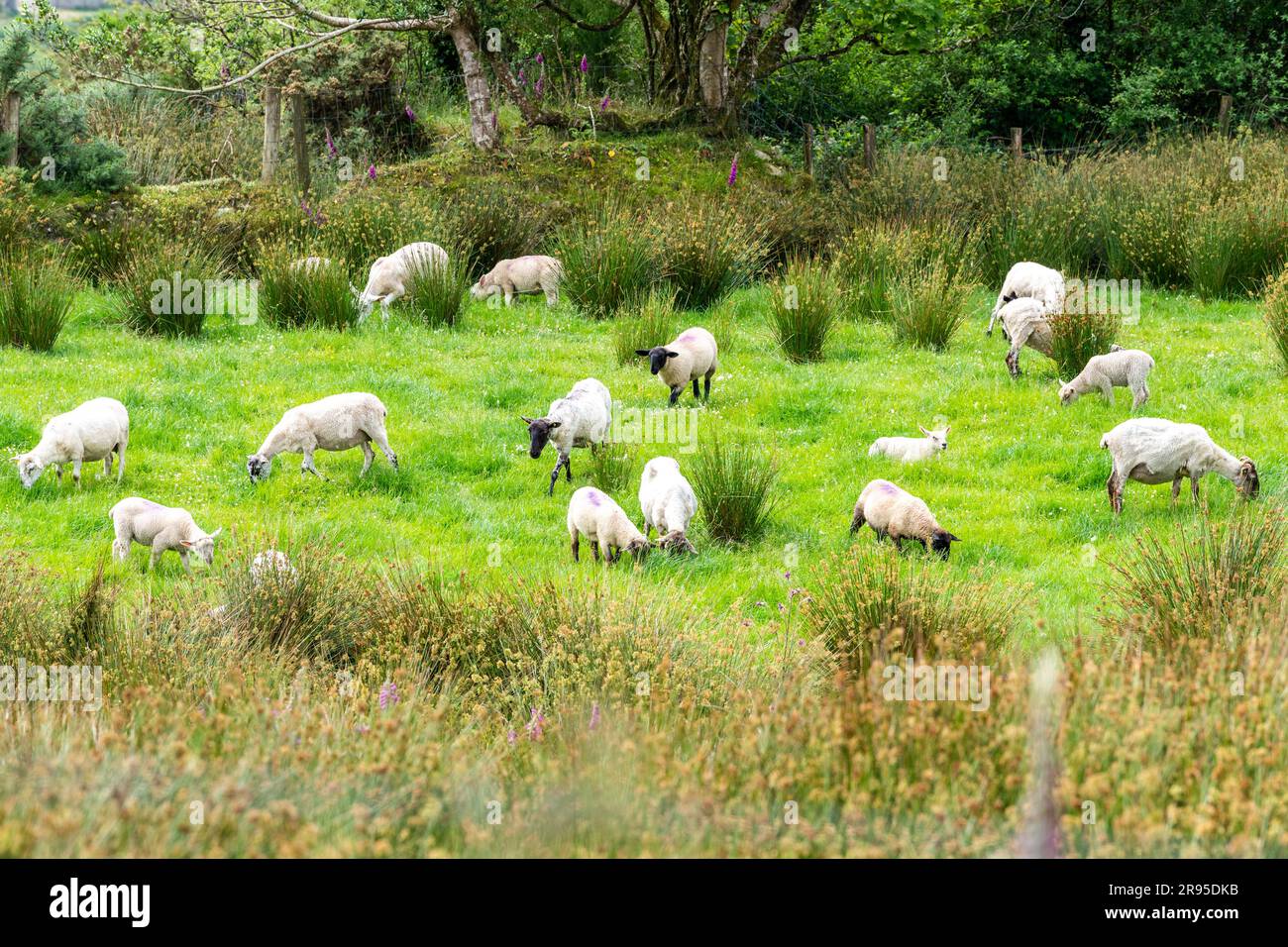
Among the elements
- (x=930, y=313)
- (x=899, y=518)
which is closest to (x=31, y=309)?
(x=899, y=518)

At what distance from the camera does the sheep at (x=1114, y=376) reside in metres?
10.5

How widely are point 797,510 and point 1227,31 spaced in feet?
67.5

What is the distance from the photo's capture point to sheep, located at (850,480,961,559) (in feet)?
25.9

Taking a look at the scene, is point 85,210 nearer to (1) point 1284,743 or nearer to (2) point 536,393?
(2) point 536,393

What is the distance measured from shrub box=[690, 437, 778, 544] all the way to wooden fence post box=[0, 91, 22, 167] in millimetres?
10880

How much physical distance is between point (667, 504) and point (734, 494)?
51 centimetres

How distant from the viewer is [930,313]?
1291 cm

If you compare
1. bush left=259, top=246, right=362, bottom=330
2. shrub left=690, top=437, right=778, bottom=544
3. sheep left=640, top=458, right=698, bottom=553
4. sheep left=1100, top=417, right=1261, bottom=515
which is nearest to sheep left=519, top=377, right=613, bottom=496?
sheep left=640, top=458, right=698, bottom=553

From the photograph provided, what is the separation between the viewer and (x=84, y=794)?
3574 mm

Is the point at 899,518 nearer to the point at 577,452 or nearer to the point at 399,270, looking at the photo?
the point at 577,452

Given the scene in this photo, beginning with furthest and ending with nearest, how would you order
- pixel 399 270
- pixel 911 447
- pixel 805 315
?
pixel 399 270, pixel 805 315, pixel 911 447

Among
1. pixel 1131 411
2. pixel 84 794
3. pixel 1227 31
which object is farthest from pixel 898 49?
pixel 84 794

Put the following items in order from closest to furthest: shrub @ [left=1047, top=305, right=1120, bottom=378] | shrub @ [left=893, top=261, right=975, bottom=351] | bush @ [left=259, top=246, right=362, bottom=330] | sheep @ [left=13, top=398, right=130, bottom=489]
A: sheep @ [left=13, top=398, right=130, bottom=489] < shrub @ [left=1047, top=305, right=1120, bottom=378] < shrub @ [left=893, top=261, right=975, bottom=351] < bush @ [left=259, top=246, right=362, bottom=330]

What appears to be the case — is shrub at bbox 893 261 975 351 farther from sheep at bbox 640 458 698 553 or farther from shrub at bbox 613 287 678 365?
sheep at bbox 640 458 698 553
